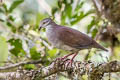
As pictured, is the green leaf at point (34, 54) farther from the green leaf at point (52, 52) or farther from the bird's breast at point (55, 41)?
the bird's breast at point (55, 41)

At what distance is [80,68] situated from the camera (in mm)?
4141

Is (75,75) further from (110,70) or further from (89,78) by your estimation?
(110,70)

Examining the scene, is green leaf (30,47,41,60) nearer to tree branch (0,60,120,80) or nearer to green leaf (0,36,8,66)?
green leaf (0,36,8,66)

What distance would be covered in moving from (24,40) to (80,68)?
1932mm

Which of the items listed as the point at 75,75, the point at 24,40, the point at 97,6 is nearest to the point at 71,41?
the point at 75,75

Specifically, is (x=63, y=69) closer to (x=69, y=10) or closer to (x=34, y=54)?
(x=34, y=54)

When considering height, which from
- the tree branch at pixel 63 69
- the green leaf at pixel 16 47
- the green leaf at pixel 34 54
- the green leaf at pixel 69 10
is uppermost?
the green leaf at pixel 69 10

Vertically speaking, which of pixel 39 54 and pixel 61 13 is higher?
pixel 61 13

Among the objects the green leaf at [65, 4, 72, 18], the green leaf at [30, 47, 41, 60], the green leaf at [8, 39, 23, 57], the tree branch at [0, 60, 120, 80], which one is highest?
the green leaf at [65, 4, 72, 18]

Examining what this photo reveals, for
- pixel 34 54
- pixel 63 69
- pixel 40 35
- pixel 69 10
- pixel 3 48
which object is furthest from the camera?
pixel 40 35

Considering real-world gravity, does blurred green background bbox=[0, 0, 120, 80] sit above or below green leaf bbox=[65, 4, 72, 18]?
below

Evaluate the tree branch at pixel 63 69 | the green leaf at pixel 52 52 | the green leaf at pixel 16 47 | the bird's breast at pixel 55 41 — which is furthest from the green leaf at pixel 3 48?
the green leaf at pixel 52 52

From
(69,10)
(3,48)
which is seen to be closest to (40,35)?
(69,10)

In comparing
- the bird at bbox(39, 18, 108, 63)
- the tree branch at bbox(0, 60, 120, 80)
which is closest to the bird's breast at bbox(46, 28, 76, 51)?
the bird at bbox(39, 18, 108, 63)
